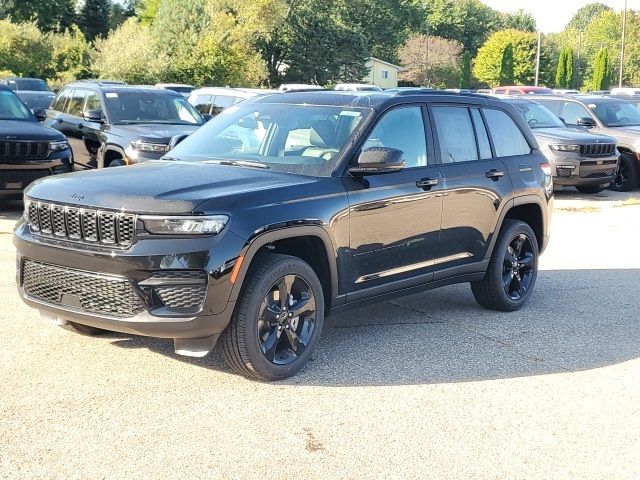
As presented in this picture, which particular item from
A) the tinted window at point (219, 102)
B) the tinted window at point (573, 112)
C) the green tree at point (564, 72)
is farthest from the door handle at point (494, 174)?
the green tree at point (564, 72)

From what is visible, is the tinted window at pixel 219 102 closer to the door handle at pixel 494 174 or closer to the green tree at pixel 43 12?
the door handle at pixel 494 174

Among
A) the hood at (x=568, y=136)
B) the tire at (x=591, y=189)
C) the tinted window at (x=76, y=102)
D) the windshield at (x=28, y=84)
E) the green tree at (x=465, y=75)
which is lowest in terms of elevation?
the tire at (x=591, y=189)

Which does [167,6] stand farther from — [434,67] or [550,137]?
[550,137]

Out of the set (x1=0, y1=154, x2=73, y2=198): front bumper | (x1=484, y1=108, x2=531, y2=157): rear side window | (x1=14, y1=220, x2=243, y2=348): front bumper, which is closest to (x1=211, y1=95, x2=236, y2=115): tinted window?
(x1=0, y1=154, x2=73, y2=198): front bumper

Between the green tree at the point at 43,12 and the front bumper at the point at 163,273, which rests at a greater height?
the green tree at the point at 43,12

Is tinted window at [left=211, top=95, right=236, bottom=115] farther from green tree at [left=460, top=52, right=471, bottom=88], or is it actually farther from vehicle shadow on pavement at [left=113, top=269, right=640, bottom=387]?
green tree at [left=460, top=52, right=471, bottom=88]

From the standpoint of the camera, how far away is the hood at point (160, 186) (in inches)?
193

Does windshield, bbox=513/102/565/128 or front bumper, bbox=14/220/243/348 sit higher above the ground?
windshield, bbox=513/102/565/128

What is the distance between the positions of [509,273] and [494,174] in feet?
3.05

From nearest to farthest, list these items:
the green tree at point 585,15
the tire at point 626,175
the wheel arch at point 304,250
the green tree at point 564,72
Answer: the wheel arch at point 304,250, the tire at point 626,175, the green tree at point 564,72, the green tree at point 585,15

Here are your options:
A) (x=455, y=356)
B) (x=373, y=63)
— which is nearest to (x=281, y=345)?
(x=455, y=356)

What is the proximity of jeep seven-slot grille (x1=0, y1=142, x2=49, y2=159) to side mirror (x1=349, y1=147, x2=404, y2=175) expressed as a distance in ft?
22.9

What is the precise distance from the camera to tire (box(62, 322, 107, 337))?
5.65 metres

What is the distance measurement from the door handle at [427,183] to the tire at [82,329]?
252cm
